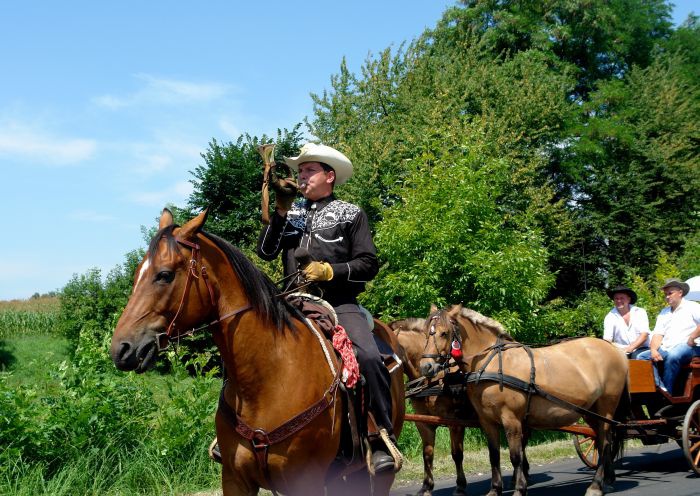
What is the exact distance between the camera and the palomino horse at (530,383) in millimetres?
8383

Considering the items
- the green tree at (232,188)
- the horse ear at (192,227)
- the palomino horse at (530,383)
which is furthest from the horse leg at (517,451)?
the green tree at (232,188)

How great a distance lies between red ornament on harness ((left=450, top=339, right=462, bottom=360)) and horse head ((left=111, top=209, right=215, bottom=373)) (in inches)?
209

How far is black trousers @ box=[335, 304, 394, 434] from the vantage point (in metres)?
4.64

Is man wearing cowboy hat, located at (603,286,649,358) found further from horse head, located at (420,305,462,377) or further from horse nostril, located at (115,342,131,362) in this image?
horse nostril, located at (115,342,131,362)

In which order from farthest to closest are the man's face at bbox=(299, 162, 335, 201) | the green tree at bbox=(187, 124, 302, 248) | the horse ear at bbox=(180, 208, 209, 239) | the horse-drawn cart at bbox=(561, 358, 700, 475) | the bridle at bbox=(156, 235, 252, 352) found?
1. the green tree at bbox=(187, 124, 302, 248)
2. the horse-drawn cart at bbox=(561, 358, 700, 475)
3. the man's face at bbox=(299, 162, 335, 201)
4. the horse ear at bbox=(180, 208, 209, 239)
5. the bridle at bbox=(156, 235, 252, 352)

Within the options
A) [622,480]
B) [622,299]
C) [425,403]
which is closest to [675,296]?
[622,299]

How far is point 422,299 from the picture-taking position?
12.9 meters

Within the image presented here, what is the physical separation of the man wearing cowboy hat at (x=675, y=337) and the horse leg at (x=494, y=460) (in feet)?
9.16

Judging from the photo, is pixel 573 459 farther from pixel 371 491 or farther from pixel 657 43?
pixel 657 43

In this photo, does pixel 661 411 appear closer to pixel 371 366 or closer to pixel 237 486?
pixel 371 366

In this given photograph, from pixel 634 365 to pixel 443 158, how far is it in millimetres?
6357

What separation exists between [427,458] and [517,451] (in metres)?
1.18

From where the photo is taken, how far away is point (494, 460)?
8234 mm

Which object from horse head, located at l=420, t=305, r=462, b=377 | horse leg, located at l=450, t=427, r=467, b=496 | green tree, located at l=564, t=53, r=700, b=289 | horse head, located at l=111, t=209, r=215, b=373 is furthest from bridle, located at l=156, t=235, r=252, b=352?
green tree, located at l=564, t=53, r=700, b=289
